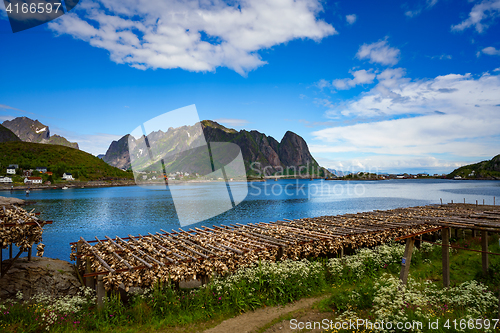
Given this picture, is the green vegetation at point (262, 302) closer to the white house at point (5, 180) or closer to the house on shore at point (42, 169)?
the white house at point (5, 180)

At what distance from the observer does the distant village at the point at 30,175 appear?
13879 cm

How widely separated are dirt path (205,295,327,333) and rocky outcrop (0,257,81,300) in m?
7.76

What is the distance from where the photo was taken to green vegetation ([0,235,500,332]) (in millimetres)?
8328

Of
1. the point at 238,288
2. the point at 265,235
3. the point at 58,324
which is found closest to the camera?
the point at 58,324

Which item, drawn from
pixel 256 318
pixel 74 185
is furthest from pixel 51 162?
pixel 256 318

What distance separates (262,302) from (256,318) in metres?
1.02

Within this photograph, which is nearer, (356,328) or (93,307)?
(356,328)

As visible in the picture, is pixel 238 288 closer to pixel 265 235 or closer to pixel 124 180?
pixel 265 235

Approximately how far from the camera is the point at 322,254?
1611 cm

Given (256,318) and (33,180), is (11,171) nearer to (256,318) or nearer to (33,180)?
(33,180)

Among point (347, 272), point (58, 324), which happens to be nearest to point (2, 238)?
point (58, 324)

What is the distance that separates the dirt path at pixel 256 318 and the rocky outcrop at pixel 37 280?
7.76 m

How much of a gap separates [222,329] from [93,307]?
5.05m

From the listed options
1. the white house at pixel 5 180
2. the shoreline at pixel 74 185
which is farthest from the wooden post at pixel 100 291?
the white house at pixel 5 180
